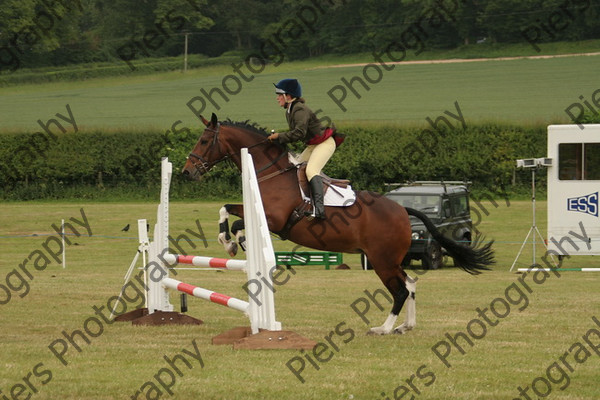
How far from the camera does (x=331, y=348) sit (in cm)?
802

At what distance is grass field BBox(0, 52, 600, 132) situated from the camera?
1897 inches

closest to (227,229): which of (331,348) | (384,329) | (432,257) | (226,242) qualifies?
(226,242)

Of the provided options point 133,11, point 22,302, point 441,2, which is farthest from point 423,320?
point 133,11

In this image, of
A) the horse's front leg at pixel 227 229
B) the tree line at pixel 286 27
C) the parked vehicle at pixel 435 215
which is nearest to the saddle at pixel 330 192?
the horse's front leg at pixel 227 229

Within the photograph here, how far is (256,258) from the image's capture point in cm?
782

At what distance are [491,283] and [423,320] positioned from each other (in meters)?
6.08

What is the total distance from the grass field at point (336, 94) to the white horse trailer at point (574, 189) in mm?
19863

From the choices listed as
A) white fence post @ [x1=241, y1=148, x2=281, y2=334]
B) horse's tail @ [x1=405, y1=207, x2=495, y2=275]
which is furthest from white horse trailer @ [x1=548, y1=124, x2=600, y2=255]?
white fence post @ [x1=241, y1=148, x2=281, y2=334]

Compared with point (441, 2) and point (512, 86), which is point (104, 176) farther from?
point (441, 2)

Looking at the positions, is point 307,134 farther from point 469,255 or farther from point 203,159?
point 469,255

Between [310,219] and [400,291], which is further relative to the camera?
[400,291]

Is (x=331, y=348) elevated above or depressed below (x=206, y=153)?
below

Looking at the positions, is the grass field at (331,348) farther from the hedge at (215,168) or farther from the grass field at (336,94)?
the grass field at (336,94)

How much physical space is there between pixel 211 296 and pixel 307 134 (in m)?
2.10
